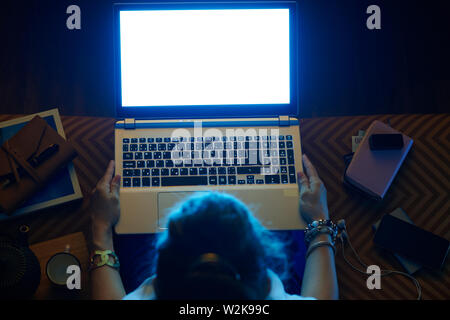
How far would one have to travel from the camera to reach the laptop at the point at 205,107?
37.1 inches

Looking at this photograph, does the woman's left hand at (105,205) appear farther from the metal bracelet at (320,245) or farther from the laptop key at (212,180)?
the metal bracelet at (320,245)

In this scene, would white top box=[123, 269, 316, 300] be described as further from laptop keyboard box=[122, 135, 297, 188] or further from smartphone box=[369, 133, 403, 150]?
smartphone box=[369, 133, 403, 150]

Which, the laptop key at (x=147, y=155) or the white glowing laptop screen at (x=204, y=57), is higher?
the white glowing laptop screen at (x=204, y=57)

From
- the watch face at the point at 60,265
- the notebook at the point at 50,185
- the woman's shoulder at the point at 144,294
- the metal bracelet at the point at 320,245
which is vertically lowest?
the woman's shoulder at the point at 144,294

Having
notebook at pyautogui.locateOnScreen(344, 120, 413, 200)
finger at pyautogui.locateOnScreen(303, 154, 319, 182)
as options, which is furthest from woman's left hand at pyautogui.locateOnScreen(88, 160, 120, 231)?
notebook at pyautogui.locateOnScreen(344, 120, 413, 200)

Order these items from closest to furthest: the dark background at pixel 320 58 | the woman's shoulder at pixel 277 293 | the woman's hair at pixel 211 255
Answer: the woman's hair at pixel 211 255, the woman's shoulder at pixel 277 293, the dark background at pixel 320 58

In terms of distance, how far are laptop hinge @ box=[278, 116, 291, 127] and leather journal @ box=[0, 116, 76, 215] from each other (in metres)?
0.57

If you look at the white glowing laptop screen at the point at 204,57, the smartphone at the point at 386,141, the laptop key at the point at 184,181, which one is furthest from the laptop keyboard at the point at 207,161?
the smartphone at the point at 386,141

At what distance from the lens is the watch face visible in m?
0.89

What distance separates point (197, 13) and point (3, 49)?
64 cm

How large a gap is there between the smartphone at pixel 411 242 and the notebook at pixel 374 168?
0.28ft

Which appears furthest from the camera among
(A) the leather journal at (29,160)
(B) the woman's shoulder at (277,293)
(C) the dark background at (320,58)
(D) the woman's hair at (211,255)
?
(C) the dark background at (320,58)

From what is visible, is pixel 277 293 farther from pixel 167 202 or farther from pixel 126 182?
pixel 126 182
